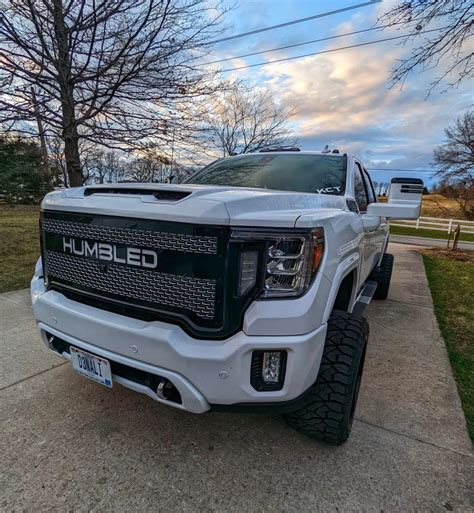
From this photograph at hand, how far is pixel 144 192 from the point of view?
200 cm

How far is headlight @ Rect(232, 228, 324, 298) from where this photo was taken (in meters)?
1.72

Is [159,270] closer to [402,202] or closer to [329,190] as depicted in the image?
[329,190]

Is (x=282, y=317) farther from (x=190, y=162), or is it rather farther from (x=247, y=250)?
(x=190, y=162)

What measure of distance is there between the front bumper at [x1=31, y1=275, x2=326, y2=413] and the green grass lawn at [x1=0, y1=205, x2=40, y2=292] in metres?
4.13

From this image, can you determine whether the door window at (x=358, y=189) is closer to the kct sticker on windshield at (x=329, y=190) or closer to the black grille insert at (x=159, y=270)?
the kct sticker on windshield at (x=329, y=190)

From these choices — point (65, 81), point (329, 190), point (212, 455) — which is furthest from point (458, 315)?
point (65, 81)

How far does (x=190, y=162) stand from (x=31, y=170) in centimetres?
1428

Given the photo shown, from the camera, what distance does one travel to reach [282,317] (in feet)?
5.56

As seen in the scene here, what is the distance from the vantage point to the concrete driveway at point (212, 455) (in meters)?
1.82

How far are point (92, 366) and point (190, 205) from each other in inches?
43.5

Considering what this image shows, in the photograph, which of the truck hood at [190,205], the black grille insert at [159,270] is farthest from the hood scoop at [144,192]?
the black grille insert at [159,270]

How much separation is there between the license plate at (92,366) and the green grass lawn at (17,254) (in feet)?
12.1

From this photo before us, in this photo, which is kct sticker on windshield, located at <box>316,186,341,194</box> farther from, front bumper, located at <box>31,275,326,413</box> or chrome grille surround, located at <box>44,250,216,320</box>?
chrome grille surround, located at <box>44,250,216,320</box>

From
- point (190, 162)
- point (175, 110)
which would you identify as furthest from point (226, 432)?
point (190, 162)
